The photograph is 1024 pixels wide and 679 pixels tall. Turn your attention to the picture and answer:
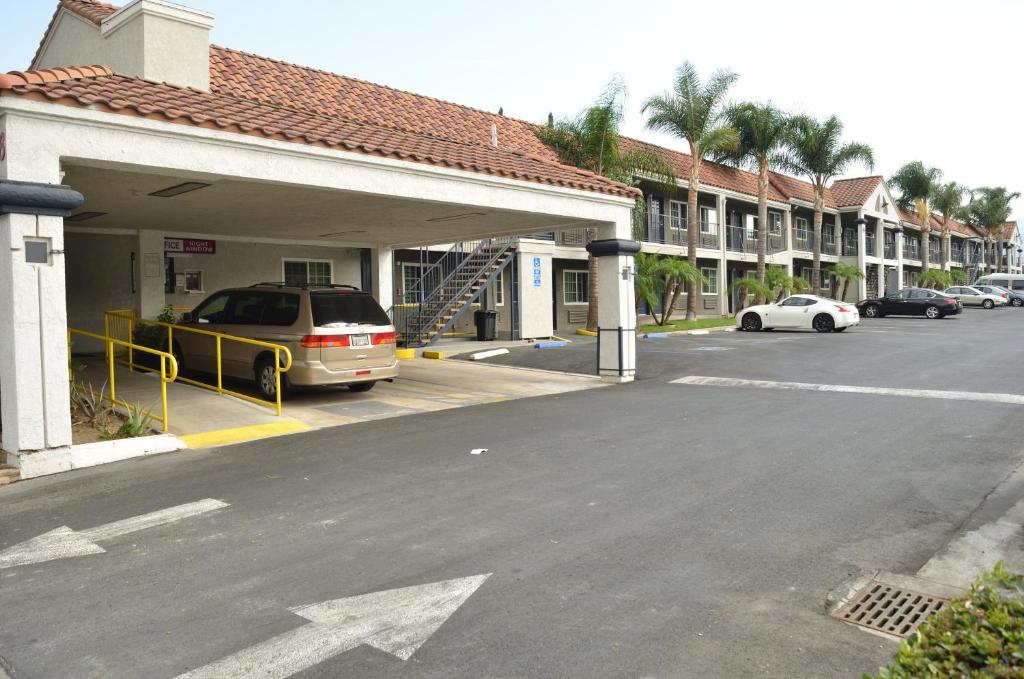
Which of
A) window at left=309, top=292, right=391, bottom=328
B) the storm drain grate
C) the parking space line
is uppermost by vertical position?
window at left=309, top=292, right=391, bottom=328

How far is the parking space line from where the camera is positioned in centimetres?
1190

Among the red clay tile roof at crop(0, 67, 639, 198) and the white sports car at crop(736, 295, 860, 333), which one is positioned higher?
the red clay tile roof at crop(0, 67, 639, 198)

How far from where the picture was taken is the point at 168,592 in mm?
4668

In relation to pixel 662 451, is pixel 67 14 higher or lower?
higher

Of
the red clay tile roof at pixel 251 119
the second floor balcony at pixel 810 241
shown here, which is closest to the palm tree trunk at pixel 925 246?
the second floor balcony at pixel 810 241

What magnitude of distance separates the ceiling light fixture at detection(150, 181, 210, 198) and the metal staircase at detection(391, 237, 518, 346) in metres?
10.1

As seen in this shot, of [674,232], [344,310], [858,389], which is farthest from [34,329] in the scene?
[674,232]

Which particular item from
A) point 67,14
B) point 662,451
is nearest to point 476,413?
point 662,451

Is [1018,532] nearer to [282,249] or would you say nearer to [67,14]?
[282,249]

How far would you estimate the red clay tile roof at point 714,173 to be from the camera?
3400 centimetres

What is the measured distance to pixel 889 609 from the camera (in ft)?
14.0

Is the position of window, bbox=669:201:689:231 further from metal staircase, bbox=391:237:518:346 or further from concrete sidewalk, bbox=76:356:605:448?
concrete sidewalk, bbox=76:356:605:448

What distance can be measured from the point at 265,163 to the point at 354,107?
11.0 m

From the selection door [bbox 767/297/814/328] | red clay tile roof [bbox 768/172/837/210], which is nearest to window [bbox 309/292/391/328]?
door [bbox 767/297/814/328]
